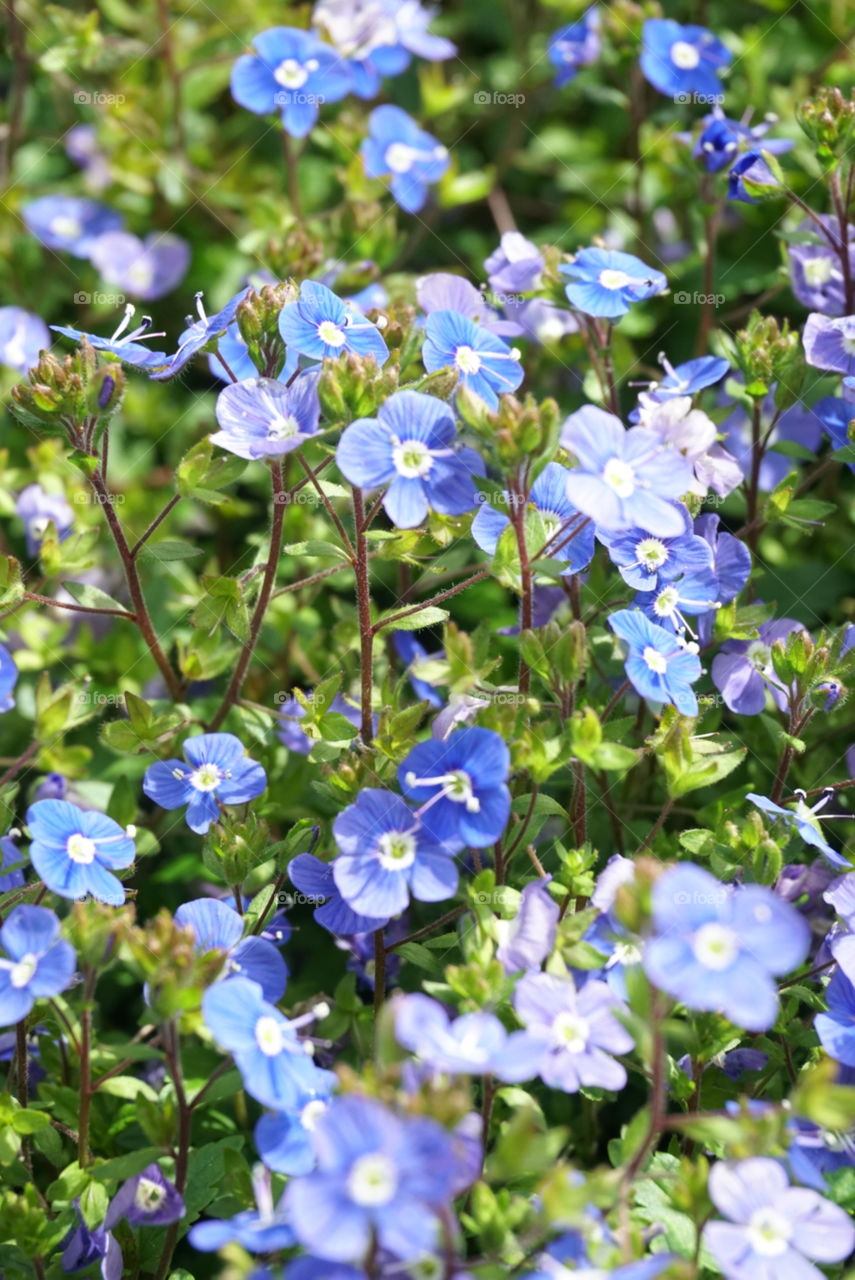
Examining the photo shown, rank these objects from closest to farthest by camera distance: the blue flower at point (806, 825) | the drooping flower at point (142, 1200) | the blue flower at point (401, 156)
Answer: the drooping flower at point (142, 1200), the blue flower at point (806, 825), the blue flower at point (401, 156)

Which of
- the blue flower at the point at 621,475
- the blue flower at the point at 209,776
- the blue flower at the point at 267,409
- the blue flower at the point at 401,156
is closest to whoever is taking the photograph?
the blue flower at the point at 621,475

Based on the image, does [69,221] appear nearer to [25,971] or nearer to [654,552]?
[654,552]

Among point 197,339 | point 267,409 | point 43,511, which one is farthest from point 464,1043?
point 43,511

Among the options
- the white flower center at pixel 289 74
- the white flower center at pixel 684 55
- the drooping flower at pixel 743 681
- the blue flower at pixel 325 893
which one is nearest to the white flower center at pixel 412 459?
the blue flower at pixel 325 893

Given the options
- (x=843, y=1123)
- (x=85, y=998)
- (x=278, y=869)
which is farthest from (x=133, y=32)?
(x=843, y=1123)

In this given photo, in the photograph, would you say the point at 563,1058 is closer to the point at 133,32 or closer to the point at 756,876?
the point at 756,876

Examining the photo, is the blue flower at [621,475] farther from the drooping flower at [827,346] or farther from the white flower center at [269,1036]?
the white flower center at [269,1036]

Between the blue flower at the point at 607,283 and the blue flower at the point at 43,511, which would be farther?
the blue flower at the point at 43,511

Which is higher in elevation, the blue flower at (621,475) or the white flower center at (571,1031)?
the blue flower at (621,475)
